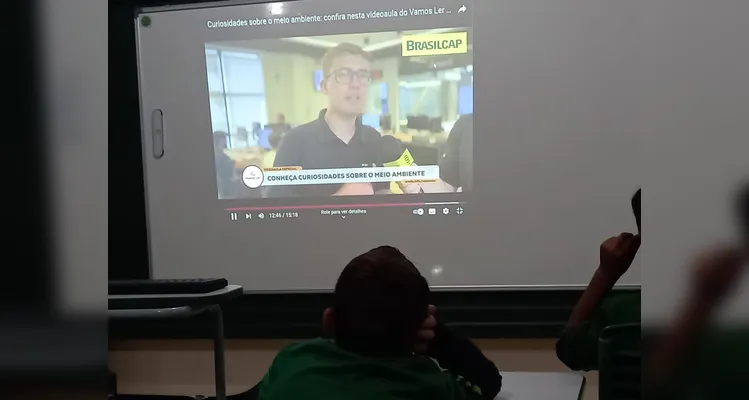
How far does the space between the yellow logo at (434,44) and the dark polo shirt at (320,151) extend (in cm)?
31

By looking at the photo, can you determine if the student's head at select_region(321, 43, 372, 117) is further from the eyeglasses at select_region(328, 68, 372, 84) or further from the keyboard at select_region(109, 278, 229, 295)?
the keyboard at select_region(109, 278, 229, 295)

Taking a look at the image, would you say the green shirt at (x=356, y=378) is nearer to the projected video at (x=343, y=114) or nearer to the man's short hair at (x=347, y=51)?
the projected video at (x=343, y=114)

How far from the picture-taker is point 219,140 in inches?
87.1

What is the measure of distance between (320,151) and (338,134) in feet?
0.29

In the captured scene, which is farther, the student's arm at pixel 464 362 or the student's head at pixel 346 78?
the student's head at pixel 346 78

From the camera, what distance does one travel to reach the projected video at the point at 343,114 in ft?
6.84

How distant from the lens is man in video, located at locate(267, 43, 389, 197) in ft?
6.93

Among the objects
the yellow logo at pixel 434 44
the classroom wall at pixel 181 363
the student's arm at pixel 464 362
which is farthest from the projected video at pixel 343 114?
the student's arm at pixel 464 362

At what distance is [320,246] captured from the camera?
7.16 feet

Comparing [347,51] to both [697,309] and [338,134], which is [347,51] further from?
[697,309]

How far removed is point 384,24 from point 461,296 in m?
0.99

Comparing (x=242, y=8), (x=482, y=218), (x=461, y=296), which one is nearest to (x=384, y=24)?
(x=242, y=8)
